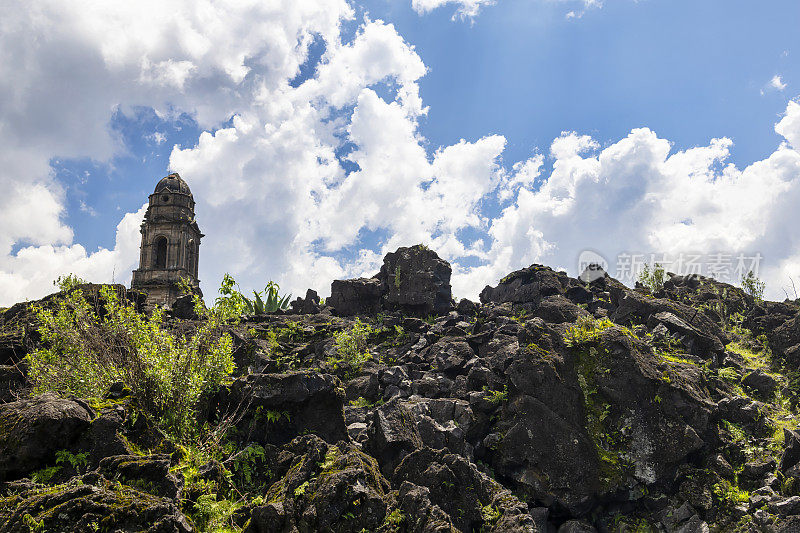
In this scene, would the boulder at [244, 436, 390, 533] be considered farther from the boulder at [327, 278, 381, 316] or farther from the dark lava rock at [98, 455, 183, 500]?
the boulder at [327, 278, 381, 316]

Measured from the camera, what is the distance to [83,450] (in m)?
8.17

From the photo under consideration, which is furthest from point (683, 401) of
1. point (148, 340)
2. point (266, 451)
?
point (148, 340)

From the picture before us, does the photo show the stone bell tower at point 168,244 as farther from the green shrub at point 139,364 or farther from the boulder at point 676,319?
the boulder at point 676,319

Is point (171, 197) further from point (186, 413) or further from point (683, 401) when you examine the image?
point (683, 401)

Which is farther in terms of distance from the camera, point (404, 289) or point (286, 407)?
point (404, 289)

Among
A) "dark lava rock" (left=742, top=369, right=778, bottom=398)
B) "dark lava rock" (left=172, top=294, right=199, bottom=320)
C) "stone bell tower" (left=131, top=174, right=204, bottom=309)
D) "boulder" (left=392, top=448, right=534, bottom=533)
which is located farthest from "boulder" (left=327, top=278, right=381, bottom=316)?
"boulder" (left=392, top=448, right=534, bottom=533)

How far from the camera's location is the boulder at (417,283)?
26.1 meters

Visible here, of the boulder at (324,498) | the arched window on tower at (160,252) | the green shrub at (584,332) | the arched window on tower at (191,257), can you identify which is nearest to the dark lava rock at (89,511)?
the boulder at (324,498)

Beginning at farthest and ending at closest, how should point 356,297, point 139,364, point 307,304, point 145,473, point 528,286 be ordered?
1. point 307,304
2. point 356,297
3. point 528,286
4. point 139,364
5. point 145,473

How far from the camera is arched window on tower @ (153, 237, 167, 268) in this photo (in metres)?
38.5

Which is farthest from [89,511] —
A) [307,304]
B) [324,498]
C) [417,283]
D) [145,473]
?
[307,304]

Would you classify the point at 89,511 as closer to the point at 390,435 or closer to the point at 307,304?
the point at 390,435

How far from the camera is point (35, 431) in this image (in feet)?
25.3

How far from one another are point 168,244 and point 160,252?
1.22 metres
